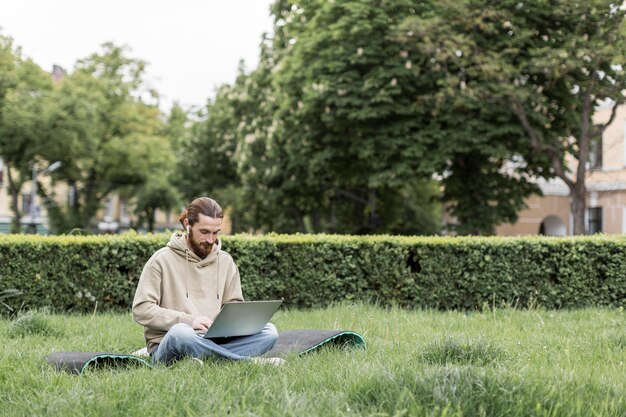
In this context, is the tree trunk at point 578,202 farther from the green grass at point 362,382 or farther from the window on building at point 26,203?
the window on building at point 26,203

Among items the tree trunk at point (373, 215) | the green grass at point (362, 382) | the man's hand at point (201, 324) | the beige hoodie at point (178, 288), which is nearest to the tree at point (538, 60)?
the tree trunk at point (373, 215)

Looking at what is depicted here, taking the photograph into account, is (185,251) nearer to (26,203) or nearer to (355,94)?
(355,94)

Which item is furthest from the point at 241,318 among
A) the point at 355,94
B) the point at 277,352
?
the point at 355,94

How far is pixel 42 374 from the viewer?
546 cm

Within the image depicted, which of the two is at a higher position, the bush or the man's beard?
the man's beard

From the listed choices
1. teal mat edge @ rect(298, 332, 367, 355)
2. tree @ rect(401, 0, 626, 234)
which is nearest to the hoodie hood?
teal mat edge @ rect(298, 332, 367, 355)

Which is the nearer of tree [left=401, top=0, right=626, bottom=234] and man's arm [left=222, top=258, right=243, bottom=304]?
man's arm [left=222, top=258, right=243, bottom=304]

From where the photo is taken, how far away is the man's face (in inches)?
244

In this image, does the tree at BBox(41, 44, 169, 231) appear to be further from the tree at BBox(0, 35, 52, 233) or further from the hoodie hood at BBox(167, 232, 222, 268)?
the hoodie hood at BBox(167, 232, 222, 268)

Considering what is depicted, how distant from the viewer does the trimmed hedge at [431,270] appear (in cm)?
1172

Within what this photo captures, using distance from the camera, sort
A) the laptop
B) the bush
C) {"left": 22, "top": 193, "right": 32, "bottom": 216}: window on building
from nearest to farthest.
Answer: the laptop → the bush → {"left": 22, "top": 193, "right": 32, "bottom": 216}: window on building

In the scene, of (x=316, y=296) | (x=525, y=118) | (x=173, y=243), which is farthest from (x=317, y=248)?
(x=525, y=118)

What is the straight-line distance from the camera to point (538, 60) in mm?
18062

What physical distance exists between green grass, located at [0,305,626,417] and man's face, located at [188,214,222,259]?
1057 mm
